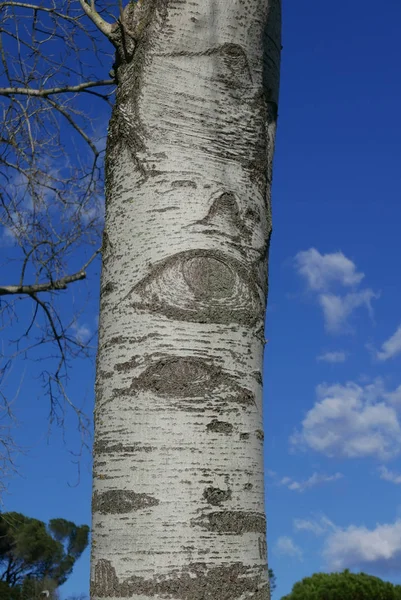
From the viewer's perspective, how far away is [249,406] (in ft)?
4.77

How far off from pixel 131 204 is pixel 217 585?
0.90 m

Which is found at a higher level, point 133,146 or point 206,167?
point 133,146

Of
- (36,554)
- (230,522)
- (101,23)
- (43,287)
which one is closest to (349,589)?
(43,287)

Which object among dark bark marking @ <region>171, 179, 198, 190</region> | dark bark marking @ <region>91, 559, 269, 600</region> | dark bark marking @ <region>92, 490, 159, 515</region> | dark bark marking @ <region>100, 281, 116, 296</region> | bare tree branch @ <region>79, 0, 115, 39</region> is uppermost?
bare tree branch @ <region>79, 0, 115, 39</region>

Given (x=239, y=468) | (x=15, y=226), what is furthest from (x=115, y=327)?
(x=15, y=226)

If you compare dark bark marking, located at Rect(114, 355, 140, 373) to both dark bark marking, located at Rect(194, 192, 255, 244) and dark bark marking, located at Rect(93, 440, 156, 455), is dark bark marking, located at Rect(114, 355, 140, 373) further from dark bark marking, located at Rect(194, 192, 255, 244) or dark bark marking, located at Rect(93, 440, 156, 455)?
dark bark marking, located at Rect(194, 192, 255, 244)

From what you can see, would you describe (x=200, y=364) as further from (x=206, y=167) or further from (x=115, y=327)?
(x=206, y=167)

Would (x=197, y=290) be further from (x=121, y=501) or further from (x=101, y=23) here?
(x=101, y=23)

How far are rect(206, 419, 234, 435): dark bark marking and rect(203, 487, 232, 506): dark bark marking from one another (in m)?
0.12

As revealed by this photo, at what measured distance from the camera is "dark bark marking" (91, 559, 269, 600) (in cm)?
126

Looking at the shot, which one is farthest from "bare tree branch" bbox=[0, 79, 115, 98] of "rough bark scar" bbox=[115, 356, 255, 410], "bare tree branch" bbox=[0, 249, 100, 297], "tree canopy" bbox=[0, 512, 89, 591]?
"tree canopy" bbox=[0, 512, 89, 591]

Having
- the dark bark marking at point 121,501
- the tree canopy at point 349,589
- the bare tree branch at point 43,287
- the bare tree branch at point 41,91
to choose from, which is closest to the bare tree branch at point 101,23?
the dark bark marking at point 121,501

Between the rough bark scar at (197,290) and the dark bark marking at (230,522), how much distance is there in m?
0.42

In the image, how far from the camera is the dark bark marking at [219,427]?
1.36 m
